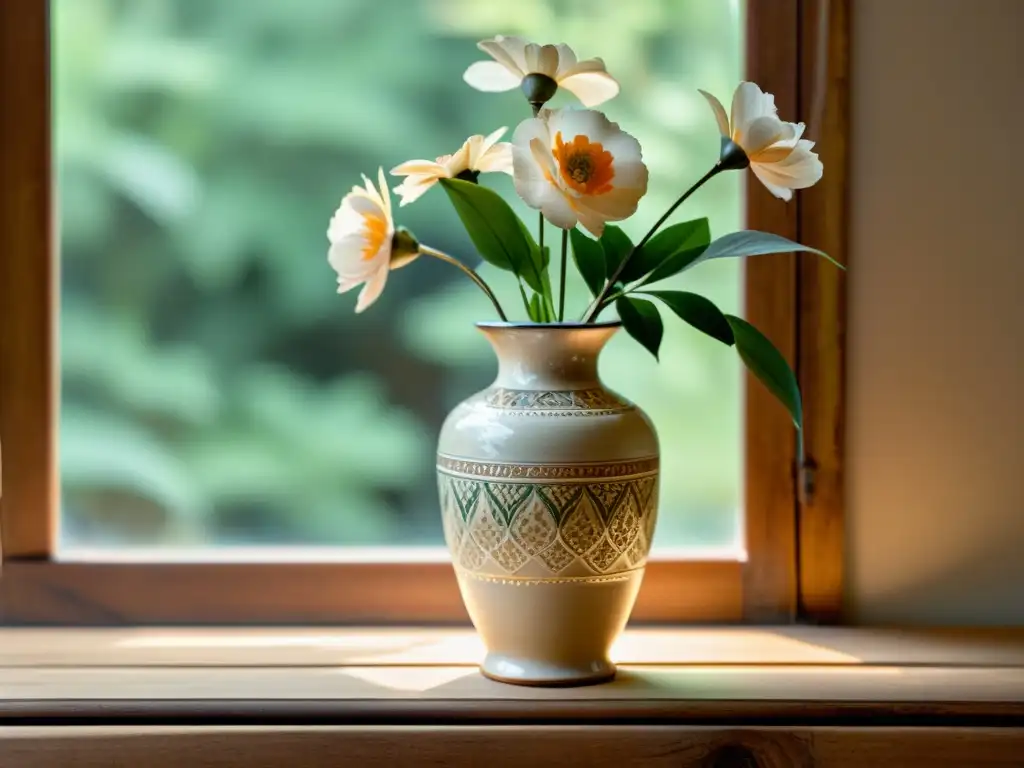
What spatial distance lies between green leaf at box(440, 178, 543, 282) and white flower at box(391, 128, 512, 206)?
0.07 feet

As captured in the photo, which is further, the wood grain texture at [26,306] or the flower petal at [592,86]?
the wood grain texture at [26,306]

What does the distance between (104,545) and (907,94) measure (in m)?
0.99

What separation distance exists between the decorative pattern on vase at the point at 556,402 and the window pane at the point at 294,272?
253 millimetres

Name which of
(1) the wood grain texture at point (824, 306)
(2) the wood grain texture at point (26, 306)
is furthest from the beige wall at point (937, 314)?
(2) the wood grain texture at point (26, 306)

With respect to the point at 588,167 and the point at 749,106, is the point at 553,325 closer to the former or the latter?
the point at 588,167

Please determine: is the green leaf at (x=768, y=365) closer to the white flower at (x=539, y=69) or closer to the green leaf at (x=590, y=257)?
the green leaf at (x=590, y=257)

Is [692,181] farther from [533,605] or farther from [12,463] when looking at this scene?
[12,463]

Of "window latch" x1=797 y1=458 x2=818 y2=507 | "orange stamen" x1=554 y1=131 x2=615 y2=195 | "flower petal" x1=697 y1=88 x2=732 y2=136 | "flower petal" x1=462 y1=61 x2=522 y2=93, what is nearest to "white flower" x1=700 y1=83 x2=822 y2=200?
"flower petal" x1=697 y1=88 x2=732 y2=136

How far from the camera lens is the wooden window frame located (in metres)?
1.26

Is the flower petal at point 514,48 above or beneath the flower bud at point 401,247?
above

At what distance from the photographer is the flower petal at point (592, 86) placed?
1125 mm

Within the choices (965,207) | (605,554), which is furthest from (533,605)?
(965,207)

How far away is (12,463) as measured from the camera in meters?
1.29

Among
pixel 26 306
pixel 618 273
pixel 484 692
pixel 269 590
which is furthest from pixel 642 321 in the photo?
pixel 26 306
